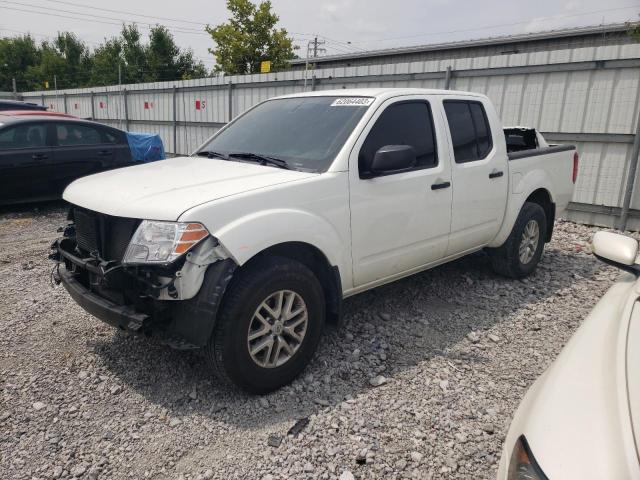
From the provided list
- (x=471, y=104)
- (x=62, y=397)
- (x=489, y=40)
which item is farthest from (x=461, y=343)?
(x=489, y=40)

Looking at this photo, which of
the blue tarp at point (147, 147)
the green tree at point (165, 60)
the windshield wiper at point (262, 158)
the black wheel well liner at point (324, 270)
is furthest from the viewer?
the green tree at point (165, 60)

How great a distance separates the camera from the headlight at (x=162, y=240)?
2607mm

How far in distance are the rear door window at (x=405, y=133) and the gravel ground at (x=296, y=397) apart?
1.40 m

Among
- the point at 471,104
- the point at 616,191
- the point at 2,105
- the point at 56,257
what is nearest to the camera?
the point at 56,257

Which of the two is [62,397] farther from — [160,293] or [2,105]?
[2,105]

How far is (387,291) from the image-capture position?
4.83 meters

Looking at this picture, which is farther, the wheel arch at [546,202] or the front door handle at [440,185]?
the wheel arch at [546,202]

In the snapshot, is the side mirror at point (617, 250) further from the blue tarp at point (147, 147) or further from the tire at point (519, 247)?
the blue tarp at point (147, 147)

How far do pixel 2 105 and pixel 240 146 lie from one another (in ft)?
35.3

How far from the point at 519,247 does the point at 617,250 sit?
2850 mm

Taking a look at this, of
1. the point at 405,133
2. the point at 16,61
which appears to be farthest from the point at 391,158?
the point at 16,61

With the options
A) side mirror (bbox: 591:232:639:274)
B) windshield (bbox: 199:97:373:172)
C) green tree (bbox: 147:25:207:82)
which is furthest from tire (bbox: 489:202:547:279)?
green tree (bbox: 147:25:207:82)

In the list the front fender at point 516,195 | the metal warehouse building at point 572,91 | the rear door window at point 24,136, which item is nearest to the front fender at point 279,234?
the front fender at point 516,195

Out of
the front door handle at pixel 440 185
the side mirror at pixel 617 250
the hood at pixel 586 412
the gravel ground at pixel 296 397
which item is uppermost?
the front door handle at pixel 440 185
